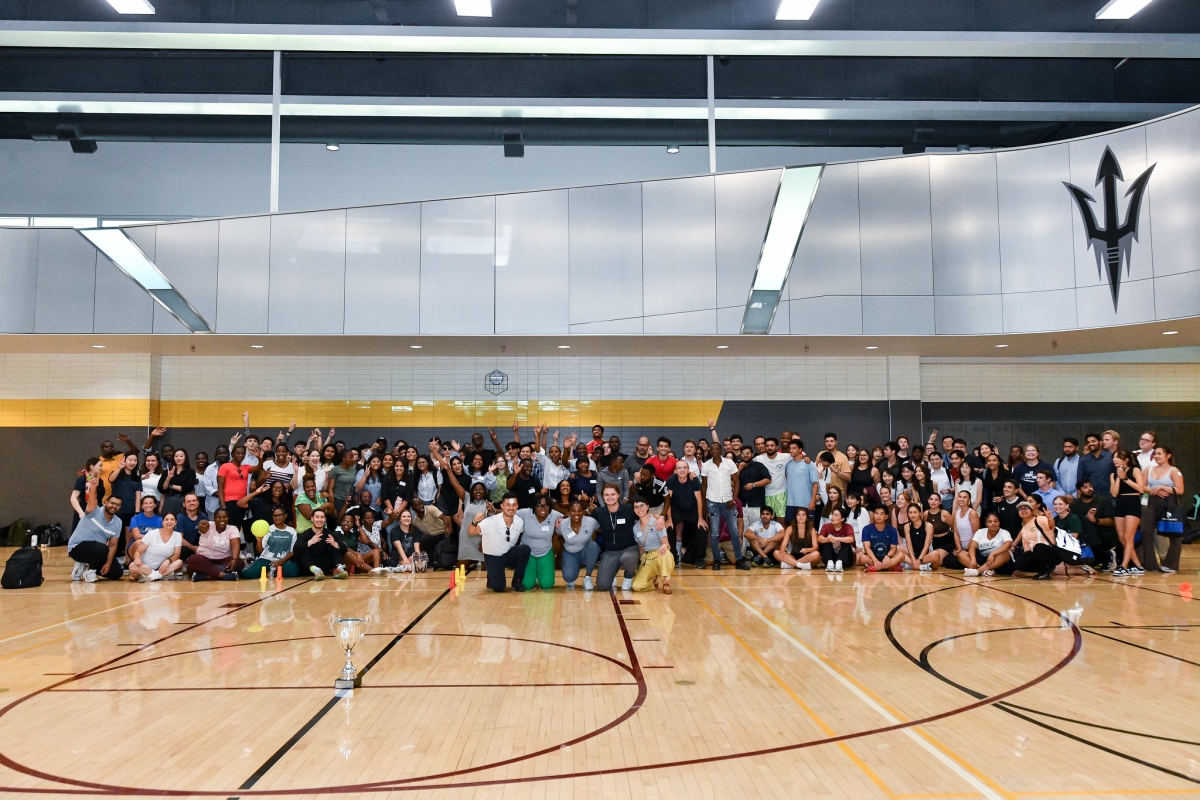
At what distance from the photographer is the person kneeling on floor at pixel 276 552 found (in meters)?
11.7

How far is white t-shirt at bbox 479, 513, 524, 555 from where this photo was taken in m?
10.4

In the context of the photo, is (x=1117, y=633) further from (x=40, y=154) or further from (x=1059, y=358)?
(x=40, y=154)

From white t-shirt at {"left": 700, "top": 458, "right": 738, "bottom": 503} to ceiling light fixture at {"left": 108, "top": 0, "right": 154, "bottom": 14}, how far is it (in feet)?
39.1

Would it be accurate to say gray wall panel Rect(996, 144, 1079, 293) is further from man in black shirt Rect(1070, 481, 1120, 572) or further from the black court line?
the black court line

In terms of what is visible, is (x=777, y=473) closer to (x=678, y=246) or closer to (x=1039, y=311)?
(x=678, y=246)

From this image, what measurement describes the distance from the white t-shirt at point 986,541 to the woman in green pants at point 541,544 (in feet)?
19.2

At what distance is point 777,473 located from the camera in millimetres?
13547

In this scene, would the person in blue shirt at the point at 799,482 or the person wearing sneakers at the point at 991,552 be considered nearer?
the person wearing sneakers at the point at 991,552

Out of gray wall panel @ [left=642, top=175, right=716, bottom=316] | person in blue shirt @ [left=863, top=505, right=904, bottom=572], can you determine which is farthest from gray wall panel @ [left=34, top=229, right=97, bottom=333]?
person in blue shirt @ [left=863, top=505, right=904, bottom=572]

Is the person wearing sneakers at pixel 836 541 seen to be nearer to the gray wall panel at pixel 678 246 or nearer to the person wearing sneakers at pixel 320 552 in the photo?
the gray wall panel at pixel 678 246

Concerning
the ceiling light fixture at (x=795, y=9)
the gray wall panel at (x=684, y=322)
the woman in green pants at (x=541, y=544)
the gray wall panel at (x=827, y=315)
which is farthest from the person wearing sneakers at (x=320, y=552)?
the ceiling light fixture at (x=795, y=9)

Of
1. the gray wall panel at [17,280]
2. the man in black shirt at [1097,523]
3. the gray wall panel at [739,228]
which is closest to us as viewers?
the man in black shirt at [1097,523]

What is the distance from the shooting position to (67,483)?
17.0 metres

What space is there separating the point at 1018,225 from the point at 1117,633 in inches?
371
